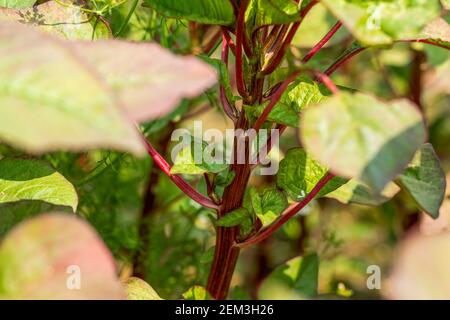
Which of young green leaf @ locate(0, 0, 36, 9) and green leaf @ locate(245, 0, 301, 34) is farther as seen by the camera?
young green leaf @ locate(0, 0, 36, 9)

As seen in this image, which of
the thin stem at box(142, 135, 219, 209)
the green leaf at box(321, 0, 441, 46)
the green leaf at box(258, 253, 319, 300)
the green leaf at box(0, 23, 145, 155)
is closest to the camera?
the green leaf at box(0, 23, 145, 155)

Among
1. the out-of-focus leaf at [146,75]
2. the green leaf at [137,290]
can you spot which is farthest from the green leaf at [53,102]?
the green leaf at [137,290]

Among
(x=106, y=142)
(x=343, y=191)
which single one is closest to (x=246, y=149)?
(x=343, y=191)

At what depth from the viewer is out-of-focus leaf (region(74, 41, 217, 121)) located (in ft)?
1.18

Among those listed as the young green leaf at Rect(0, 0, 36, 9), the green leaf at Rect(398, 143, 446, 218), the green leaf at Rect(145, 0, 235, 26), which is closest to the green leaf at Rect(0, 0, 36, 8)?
→ the young green leaf at Rect(0, 0, 36, 9)

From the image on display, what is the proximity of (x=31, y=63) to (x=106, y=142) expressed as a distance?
73 millimetres

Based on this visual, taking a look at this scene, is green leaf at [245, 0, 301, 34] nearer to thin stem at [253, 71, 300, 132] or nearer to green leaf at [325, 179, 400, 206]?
thin stem at [253, 71, 300, 132]

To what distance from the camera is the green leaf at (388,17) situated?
461 mm

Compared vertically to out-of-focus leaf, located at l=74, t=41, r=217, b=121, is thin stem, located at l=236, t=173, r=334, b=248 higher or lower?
lower

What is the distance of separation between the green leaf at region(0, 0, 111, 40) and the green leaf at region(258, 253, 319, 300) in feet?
→ 1.10

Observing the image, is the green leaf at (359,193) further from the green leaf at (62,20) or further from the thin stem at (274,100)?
the green leaf at (62,20)

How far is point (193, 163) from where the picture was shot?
569 mm

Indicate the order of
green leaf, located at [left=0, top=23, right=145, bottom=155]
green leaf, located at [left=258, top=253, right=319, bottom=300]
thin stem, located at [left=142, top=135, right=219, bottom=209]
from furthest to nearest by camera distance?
green leaf, located at [left=258, top=253, right=319, bottom=300] → thin stem, located at [left=142, top=135, right=219, bottom=209] → green leaf, located at [left=0, top=23, right=145, bottom=155]

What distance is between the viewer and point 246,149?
575 mm
